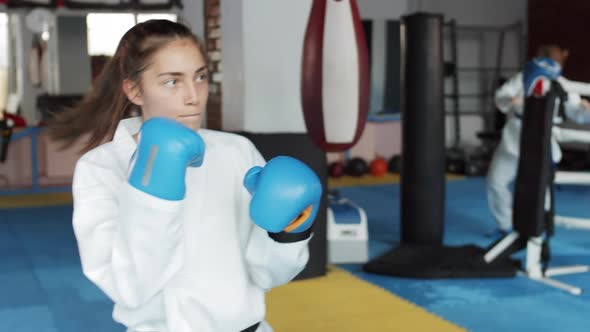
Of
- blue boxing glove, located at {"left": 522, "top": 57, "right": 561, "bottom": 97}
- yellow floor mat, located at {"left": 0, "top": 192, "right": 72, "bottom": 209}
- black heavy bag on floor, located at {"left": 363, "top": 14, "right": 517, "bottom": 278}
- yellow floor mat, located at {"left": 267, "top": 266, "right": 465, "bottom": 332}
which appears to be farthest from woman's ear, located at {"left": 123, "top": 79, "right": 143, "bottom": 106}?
yellow floor mat, located at {"left": 0, "top": 192, "right": 72, "bottom": 209}

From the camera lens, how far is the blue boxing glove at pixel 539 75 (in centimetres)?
387

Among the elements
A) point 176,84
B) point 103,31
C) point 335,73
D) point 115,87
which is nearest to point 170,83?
point 176,84

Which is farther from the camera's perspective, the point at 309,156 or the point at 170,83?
the point at 309,156

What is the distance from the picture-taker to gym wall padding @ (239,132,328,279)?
374 cm

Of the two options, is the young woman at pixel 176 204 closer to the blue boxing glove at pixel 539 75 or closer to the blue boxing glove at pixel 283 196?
the blue boxing glove at pixel 283 196

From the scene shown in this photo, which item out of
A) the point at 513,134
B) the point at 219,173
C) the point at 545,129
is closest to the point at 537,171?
the point at 545,129

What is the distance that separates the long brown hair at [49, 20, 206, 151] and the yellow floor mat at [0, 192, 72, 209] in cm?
529

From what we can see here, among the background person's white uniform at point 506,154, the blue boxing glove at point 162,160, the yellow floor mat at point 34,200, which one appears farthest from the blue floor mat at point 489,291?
the yellow floor mat at point 34,200

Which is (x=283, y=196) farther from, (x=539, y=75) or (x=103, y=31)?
(x=103, y=31)

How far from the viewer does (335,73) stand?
3320 mm

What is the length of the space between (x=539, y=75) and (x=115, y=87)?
9.93 ft

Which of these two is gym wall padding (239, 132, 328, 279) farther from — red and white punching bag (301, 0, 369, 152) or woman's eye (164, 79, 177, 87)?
woman's eye (164, 79, 177, 87)

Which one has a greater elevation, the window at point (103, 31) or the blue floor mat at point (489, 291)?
the window at point (103, 31)

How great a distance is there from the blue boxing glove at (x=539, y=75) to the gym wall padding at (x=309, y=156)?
1263mm
